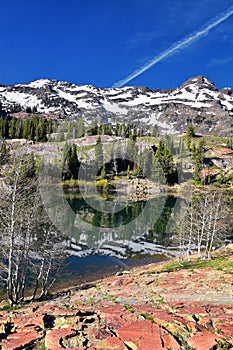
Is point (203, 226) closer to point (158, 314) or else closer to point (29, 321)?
point (158, 314)

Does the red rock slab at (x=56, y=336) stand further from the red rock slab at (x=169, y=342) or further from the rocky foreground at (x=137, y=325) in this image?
the red rock slab at (x=169, y=342)

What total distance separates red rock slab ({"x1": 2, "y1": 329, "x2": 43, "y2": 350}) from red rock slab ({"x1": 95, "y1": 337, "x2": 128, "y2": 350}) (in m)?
2.06

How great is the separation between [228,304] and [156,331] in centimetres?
458

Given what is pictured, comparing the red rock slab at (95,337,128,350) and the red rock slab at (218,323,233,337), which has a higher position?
the red rock slab at (218,323,233,337)

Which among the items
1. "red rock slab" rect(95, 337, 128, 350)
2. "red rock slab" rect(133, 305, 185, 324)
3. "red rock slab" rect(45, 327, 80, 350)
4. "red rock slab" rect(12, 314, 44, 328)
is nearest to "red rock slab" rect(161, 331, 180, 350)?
"red rock slab" rect(133, 305, 185, 324)

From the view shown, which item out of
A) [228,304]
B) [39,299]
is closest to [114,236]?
[39,299]

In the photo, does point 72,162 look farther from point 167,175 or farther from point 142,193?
point 167,175

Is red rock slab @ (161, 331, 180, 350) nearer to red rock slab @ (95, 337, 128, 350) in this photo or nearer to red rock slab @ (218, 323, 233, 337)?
red rock slab @ (95, 337, 128, 350)

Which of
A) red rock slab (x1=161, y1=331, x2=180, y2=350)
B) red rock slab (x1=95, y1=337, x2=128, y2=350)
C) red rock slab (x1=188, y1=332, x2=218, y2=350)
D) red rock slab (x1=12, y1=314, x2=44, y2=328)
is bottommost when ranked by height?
red rock slab (x1=12, y1=314, x2=44, y2=328)

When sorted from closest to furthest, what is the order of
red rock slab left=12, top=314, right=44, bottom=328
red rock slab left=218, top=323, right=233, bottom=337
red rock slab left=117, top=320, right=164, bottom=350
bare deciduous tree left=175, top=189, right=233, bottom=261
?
1. red rock slab left=117, top=320, right=164, bottom=350
2. red rock slab left=218, top=323, right=233, bottom=337
3. red rock slab left=12, top=314, right=44, bottom=328
4. bare deciduous tree left=175, top=189, right=233, bottom=261

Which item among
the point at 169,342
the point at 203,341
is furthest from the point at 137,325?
the point at 203,341

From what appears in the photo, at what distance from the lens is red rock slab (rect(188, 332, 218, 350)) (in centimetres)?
885

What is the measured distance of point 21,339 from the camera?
9406 mm

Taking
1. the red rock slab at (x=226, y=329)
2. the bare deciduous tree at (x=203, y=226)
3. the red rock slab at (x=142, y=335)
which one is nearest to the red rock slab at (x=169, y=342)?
the red rock slab at (x=142, y=335)
